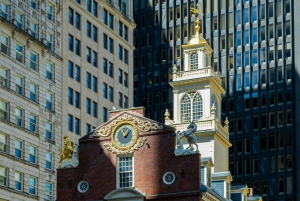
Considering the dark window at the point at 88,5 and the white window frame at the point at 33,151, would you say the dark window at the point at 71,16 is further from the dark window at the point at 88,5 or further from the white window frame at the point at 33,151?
the white window frame at the point at 33,151

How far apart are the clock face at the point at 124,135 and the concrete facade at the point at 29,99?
27.9 m

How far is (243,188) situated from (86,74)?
41.3 meters

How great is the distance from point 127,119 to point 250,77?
102 metres

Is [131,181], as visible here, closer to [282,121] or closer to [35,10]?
[35,10]

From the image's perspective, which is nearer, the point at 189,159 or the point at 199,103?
the point at 189,159

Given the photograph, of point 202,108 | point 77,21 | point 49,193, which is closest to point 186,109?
point 202,108

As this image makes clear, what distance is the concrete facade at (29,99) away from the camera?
311ft

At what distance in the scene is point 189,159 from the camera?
212 feet

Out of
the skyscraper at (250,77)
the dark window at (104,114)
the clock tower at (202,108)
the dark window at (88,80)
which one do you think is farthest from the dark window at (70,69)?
the skyscraper at (250,77)

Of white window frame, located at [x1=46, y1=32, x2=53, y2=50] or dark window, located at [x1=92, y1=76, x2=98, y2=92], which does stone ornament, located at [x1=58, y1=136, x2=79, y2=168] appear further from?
dark window, located at [x1=92, y1=76, x2=98, y2=92]

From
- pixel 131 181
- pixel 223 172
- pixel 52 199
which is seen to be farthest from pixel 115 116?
pixel 52 199

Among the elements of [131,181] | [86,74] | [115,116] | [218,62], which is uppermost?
[218,62]

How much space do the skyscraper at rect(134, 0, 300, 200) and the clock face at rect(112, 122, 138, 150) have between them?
310 feet

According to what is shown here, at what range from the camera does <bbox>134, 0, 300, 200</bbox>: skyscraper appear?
161m
